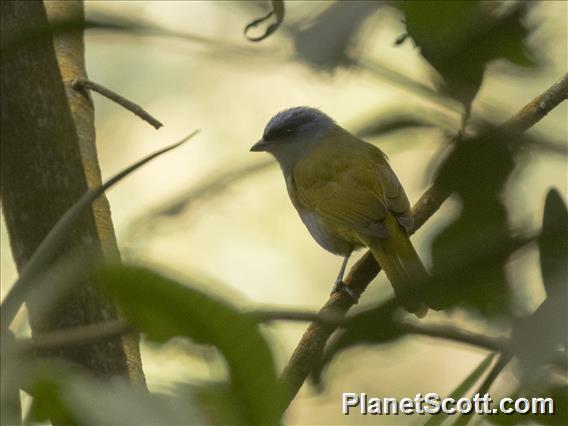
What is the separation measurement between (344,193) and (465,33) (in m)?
2.53

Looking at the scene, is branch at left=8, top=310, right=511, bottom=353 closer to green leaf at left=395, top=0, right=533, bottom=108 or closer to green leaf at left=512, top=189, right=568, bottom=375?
green leaf at left=512, top=189, right=568, bottom=375

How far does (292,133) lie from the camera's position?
3.76 meters

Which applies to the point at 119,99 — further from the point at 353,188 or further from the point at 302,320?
the point at 302,320

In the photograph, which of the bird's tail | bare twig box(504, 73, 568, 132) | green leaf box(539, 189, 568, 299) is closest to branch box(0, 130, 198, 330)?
green leaf box(539, 189, 568, 299)

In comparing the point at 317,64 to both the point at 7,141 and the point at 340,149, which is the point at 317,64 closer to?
the point at 7,141

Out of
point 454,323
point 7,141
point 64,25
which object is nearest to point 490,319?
point 454,323

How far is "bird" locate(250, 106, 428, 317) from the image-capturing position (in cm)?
266

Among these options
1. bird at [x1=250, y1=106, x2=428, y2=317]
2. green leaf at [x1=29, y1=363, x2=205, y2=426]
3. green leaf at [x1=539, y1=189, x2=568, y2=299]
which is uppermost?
bird at [x1=250, y1=106, x2=428, y2=317]

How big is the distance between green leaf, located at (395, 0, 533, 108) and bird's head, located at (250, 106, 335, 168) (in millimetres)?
3036

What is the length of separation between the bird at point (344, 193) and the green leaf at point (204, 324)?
1804mm

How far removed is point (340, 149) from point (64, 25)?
2816 mm

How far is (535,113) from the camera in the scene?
3.58ft

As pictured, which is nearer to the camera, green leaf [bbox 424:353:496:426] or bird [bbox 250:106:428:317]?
green leaf [bbox 424:353:496:426]

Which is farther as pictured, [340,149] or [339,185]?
[340,149]
